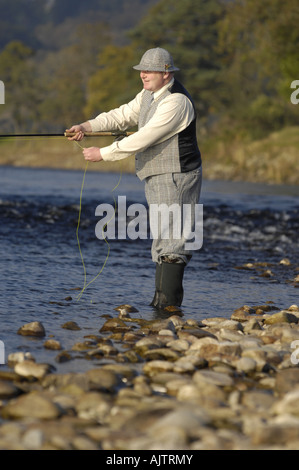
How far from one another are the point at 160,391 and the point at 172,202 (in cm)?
213

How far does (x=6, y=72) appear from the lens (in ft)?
292

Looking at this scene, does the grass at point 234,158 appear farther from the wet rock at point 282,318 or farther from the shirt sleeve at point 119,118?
the wet rock at point 282,318

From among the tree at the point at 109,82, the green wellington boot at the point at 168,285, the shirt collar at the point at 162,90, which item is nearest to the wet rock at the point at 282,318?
the green wellington boot at the point at 168,285

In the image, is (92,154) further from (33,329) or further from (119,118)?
(33,329)

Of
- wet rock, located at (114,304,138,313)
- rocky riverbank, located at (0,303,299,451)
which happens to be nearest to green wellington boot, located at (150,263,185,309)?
wet rock, located at (114,304,138,313)

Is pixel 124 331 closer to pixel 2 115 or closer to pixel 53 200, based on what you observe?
pixel 53 200

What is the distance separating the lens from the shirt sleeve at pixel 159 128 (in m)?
5.22

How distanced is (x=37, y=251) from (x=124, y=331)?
4124 millimetres


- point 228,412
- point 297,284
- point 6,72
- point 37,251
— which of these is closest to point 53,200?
point 37,251

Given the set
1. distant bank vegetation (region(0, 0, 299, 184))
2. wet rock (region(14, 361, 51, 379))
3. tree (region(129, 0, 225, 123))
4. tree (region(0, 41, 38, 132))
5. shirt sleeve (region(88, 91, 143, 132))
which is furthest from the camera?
tree (region(0, 41, 38, 132))

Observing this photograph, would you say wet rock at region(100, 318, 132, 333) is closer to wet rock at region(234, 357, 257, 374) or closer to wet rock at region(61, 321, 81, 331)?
wet rock at region(61, 321, 81, 331)

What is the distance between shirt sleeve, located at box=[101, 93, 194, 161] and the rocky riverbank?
4.17ft

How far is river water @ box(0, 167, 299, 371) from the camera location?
544cm
